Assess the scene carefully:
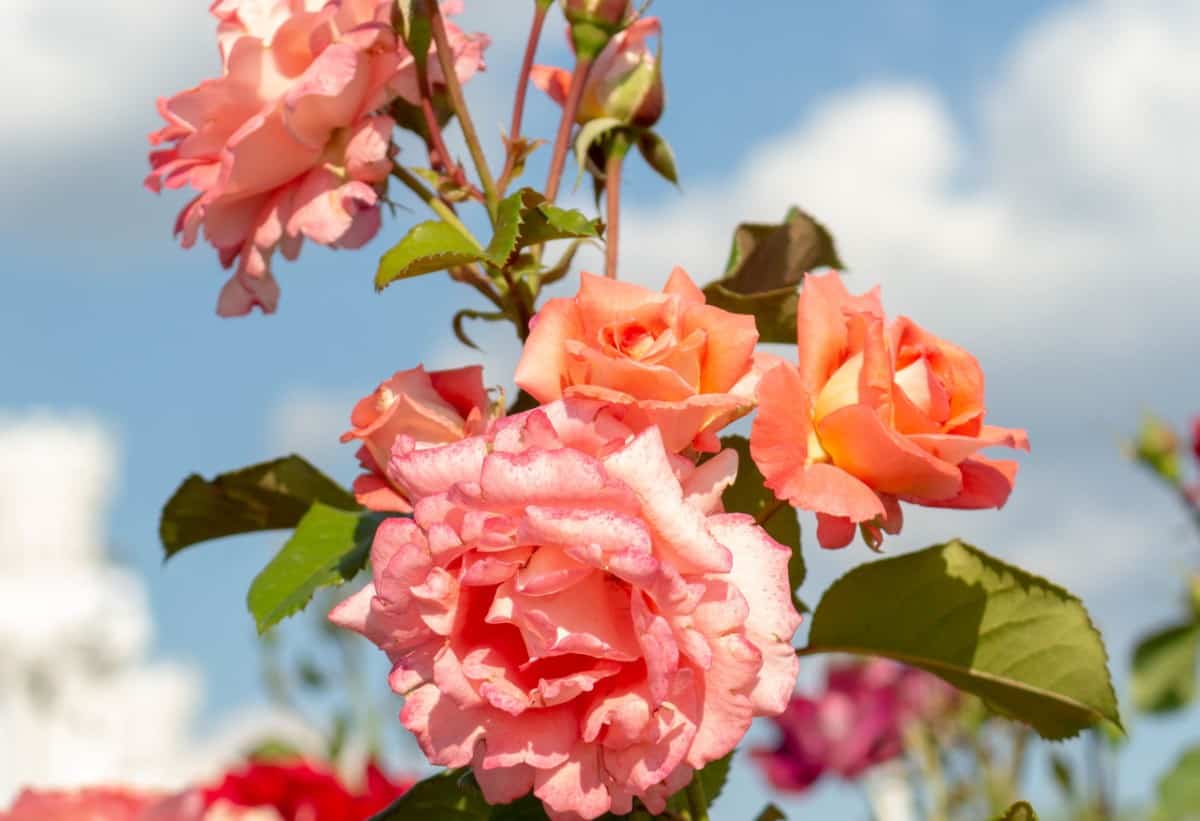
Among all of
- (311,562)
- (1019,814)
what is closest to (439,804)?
(311,562)

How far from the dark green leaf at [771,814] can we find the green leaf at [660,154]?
22.0 inches

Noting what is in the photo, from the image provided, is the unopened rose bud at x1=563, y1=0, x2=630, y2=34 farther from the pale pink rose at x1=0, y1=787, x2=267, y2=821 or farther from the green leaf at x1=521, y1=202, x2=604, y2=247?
the pale pink rose at x1=0, y1=787, x2=267, y2=821

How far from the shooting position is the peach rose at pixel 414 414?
1.03m

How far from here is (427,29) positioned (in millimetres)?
1099

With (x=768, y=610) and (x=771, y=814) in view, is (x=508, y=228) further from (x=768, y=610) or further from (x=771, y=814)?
(x=771, y=814)

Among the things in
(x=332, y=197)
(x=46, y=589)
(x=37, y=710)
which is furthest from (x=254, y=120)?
(x=46, y=589)

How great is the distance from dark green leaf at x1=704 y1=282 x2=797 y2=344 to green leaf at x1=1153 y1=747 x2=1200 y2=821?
99.2 inches

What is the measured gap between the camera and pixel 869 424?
0.94m

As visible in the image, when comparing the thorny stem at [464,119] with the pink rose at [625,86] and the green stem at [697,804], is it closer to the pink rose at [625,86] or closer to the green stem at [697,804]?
the pink rose at [625,86]

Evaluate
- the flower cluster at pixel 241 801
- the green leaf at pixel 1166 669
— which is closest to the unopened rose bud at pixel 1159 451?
the green leaf at pixel 1166 669

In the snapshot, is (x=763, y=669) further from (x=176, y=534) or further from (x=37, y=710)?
(x=37, y=710)

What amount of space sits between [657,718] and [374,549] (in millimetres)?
217

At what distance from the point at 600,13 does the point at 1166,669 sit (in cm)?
315

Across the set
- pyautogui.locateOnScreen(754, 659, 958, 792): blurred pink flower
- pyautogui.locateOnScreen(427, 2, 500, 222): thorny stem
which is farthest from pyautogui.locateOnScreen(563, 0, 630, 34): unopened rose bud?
pyautogui.locateOnScreen(754, 659, 958, 792): blurred pink flower
